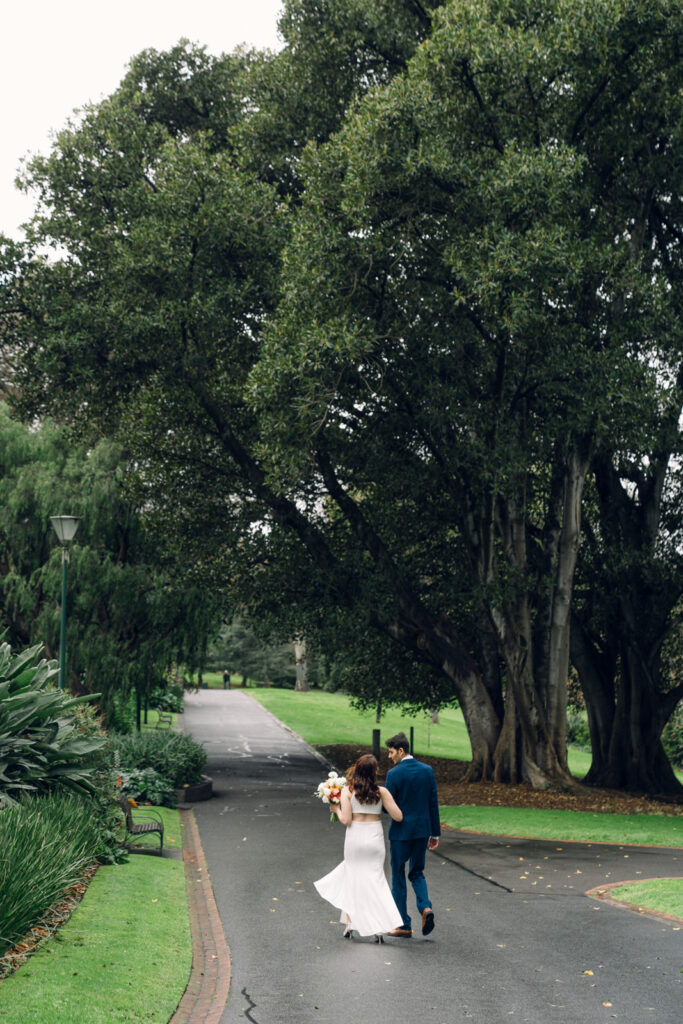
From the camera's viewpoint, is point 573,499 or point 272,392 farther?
point 573,499

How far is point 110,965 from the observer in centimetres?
743

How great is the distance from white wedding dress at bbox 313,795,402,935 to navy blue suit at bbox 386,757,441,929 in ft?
0.88

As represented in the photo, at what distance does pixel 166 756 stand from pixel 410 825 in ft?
41.8

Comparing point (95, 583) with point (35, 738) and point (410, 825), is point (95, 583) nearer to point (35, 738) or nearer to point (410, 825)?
point (35, 738)

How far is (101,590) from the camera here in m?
23.5

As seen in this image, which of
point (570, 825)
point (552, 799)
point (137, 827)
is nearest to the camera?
point (137, 827)

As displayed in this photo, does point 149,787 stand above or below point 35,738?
below

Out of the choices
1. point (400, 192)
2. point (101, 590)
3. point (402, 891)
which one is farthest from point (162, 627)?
point (402, 891)

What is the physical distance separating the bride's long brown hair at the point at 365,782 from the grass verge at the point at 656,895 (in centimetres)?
356

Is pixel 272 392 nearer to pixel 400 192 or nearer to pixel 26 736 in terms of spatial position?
pixel 400 192

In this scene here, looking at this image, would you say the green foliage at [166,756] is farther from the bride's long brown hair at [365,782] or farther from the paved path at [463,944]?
the bride's long brown hair at [365,782]

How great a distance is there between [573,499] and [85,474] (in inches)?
481

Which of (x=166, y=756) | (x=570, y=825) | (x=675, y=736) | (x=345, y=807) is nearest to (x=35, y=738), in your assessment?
(x=345, y=807)

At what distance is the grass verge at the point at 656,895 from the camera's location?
10281 mm
